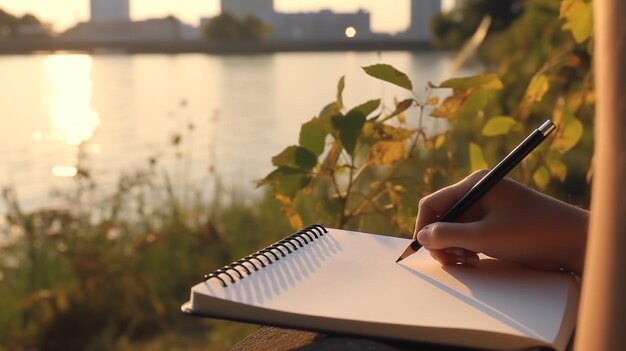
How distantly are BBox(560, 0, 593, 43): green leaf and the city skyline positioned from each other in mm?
363

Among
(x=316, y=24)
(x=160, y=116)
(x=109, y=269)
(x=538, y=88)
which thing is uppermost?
(x=316, y=24)

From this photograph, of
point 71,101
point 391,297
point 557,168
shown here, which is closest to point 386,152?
point 557,168

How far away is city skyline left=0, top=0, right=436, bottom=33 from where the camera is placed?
149cm

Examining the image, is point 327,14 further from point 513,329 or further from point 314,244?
point 513,329

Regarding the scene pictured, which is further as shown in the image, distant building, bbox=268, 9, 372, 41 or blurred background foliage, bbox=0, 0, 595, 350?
blurred background foliage, bbox=0, 0, 595, 350

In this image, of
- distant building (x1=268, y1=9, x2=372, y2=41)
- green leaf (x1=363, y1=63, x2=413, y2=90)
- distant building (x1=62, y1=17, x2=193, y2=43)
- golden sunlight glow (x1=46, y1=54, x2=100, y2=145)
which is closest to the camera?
green leaf (x1=363, y1=63, x2=413, y2=90)

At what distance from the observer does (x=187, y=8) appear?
235cm

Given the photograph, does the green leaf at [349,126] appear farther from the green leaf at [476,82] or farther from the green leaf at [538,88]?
the green leaf at [538,88]

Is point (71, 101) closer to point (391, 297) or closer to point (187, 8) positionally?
Answer: point (187, 8)

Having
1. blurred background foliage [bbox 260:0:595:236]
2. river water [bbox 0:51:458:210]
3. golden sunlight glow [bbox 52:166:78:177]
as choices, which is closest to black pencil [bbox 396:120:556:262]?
blurred background foliage [bbox 260:0:595:236]

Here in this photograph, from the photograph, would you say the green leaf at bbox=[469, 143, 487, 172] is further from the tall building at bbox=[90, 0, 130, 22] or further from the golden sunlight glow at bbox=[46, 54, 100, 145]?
the tall building at bbox=[90, 0, 130, 22]

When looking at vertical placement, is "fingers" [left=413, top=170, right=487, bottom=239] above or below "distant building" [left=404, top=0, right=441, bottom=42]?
below

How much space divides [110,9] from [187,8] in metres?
0.57

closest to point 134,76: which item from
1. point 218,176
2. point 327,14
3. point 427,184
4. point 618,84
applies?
point 218,176
